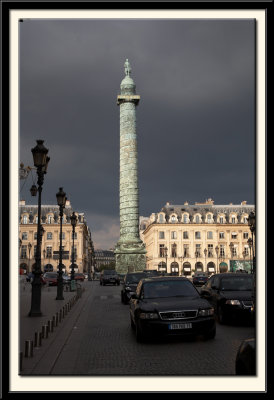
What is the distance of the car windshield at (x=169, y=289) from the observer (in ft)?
37.5

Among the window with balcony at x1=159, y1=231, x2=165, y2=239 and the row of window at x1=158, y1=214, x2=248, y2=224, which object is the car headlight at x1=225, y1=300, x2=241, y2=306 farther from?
the row of window at x1=158, y1=214, x2=248, y2=224

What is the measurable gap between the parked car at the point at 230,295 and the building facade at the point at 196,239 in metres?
92.7

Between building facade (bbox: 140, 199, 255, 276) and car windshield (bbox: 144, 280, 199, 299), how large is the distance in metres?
96.0

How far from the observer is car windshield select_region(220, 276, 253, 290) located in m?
14.7

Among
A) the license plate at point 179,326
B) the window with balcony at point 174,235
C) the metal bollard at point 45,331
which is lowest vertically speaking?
Answer: the window with balcony at point 174,235

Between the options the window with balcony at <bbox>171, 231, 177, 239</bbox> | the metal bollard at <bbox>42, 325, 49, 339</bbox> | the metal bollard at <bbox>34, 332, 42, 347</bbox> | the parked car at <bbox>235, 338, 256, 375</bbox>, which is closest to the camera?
the parked car at <bbox>235, 338, 256, 375</bbox>

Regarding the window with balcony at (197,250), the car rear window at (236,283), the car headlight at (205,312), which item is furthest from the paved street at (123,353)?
the window with balcony at (197,250)

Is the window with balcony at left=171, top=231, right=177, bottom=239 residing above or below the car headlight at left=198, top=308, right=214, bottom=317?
below

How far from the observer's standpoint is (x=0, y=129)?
4.28 m

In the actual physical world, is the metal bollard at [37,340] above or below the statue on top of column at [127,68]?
below

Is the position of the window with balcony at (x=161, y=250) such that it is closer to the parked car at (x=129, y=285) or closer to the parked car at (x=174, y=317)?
the parked car at (x=129, y=285)

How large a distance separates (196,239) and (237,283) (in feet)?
319

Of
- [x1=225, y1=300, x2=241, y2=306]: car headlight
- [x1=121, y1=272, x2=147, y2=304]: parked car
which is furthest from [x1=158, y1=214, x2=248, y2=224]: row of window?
[x1=225, y1=300, x2=241, y2=306]: car headlight
